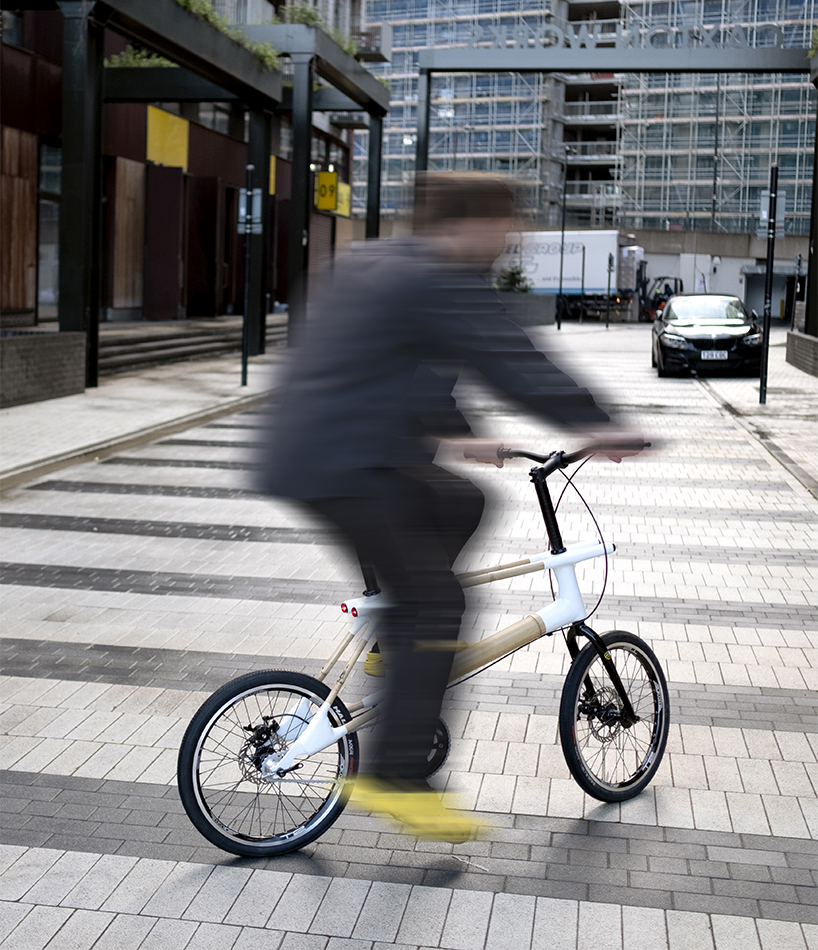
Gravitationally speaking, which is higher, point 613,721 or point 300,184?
point 300,184

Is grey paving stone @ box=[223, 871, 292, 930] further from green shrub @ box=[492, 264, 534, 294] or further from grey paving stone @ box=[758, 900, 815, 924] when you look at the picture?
green shrub @ box=[492, 264, 534, 294]

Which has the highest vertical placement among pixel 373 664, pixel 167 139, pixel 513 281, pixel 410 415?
pixel 167 139

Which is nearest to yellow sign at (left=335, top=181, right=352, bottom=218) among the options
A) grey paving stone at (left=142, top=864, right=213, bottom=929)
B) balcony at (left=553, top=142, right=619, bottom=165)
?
balcony at (left=553, top=142, right=619, bottom=165)

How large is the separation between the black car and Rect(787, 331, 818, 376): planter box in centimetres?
95

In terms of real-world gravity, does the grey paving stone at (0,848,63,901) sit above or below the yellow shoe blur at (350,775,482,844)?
below

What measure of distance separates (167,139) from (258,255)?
353 inches

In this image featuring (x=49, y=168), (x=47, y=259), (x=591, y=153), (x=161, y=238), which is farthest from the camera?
(x=591, y=153)

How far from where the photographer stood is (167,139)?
102 ft

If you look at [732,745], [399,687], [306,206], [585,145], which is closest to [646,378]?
[306,206]

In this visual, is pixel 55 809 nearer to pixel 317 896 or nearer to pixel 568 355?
pixel 317 896

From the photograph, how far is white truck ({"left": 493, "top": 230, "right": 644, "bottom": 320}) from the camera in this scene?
51.9m

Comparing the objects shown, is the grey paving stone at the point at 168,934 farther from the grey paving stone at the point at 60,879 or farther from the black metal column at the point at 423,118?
the black metal column at the point at 423,118

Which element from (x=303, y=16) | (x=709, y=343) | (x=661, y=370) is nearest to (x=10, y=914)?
(x=709, y=343)

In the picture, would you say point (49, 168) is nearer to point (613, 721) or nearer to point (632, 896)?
point (613, 721)
